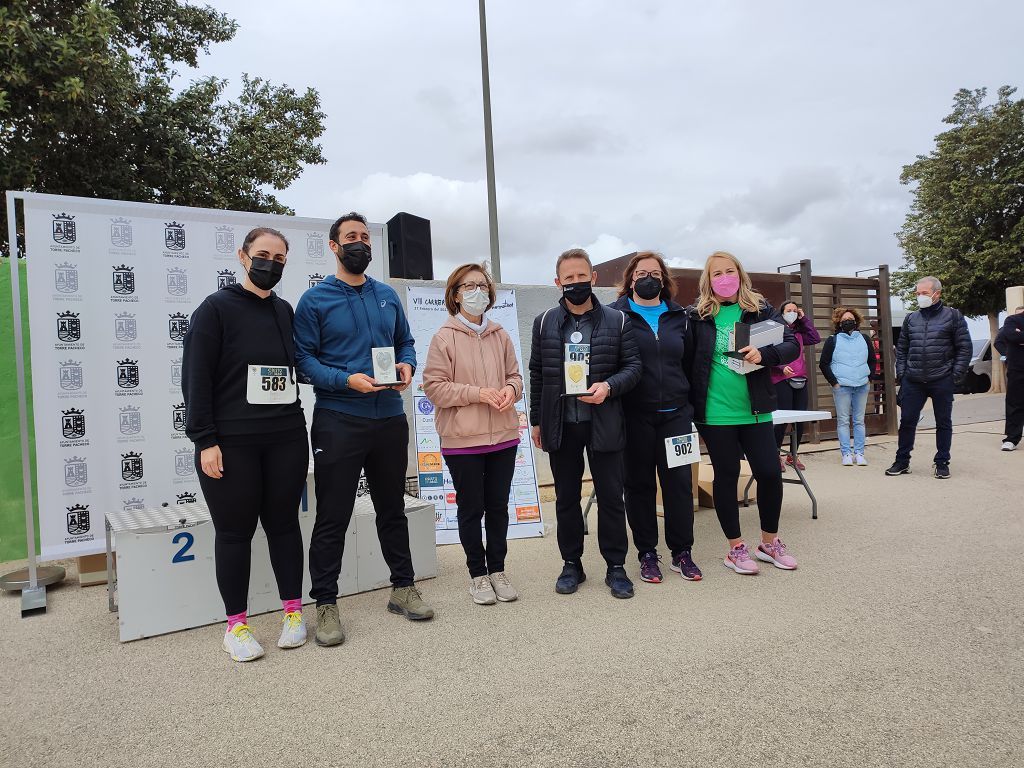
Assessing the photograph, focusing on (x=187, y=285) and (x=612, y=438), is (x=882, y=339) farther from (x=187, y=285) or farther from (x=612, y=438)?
(x=187, y=285)

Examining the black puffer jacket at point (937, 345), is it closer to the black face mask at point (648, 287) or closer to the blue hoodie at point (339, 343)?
the black face mask at point (648, 287)

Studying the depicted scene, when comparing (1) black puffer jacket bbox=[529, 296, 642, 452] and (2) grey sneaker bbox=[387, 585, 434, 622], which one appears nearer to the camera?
(2) grey sneaker bbox=[387, 585, 434, 622]

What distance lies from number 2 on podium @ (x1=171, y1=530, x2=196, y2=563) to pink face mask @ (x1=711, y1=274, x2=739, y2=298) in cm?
303

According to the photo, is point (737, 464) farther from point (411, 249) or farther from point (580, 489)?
point (411, 249)

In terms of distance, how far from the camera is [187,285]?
4090 millimetres

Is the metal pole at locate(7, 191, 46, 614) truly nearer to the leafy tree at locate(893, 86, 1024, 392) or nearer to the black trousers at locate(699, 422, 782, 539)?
the black trousers at locate(699, 422, 782, 539)

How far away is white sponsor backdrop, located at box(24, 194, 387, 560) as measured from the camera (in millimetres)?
3689

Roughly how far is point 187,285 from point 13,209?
3.04 feet

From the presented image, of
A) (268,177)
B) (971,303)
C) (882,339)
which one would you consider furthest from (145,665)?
(971,303)

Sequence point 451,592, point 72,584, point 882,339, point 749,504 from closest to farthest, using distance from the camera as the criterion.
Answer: point 451,592 → point 72,584 → point 749,504 → point 882,339

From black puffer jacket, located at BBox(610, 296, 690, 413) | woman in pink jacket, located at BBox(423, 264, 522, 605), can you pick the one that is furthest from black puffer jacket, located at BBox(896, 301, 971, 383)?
woman in pink jacket, located at BBox(423, 264, 522, 605)

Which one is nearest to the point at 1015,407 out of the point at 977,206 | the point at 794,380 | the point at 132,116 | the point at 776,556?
the point at 794,380

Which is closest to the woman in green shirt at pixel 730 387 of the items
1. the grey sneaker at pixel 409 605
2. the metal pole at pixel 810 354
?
the grey sneaker at pixel 409 605

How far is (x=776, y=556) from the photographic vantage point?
3793 mm
